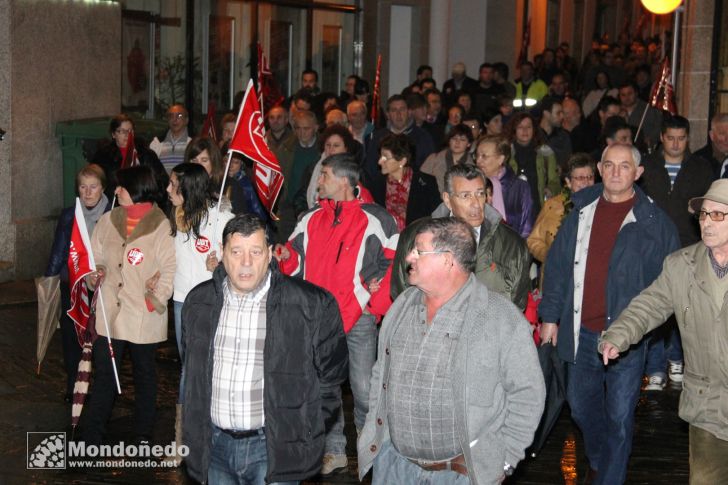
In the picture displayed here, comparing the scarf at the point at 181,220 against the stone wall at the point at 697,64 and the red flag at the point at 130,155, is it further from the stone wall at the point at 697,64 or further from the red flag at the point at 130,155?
the stone wall at the point at 697,64

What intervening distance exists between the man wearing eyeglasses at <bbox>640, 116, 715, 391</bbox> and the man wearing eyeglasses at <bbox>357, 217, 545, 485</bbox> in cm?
538

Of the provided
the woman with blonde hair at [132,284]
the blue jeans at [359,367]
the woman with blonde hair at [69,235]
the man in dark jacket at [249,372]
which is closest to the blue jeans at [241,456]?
the man in dark jacket at [249,372]

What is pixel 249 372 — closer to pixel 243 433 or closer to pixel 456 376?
pixel 243 433

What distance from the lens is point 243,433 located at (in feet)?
18.4

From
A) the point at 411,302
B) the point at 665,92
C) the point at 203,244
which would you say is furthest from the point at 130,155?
the point at 665,92

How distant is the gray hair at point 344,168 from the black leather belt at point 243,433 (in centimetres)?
267

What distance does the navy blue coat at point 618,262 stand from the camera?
24.0 ft

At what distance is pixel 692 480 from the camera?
6004 mm

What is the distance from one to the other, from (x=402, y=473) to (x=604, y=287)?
247cm

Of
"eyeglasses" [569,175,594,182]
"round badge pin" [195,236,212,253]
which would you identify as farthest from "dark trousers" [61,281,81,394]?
"eyeglasses" [569,175,594,182]

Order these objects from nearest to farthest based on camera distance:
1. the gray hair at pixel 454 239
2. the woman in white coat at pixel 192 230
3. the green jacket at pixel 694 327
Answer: the gray hair at pixel 454 239, the green jacket at pixel 694 327, the woman in white coat at pixel 192 230

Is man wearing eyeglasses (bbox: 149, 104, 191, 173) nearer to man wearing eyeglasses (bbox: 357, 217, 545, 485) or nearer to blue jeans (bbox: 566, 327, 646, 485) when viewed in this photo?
blue jeans (bbox: 566, 327, 646, 485)

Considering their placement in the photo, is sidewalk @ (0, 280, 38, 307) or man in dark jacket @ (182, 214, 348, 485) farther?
sidewalk @ (0, 280, 38, 307)

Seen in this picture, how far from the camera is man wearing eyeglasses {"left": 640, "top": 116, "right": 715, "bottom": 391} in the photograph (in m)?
10.5
